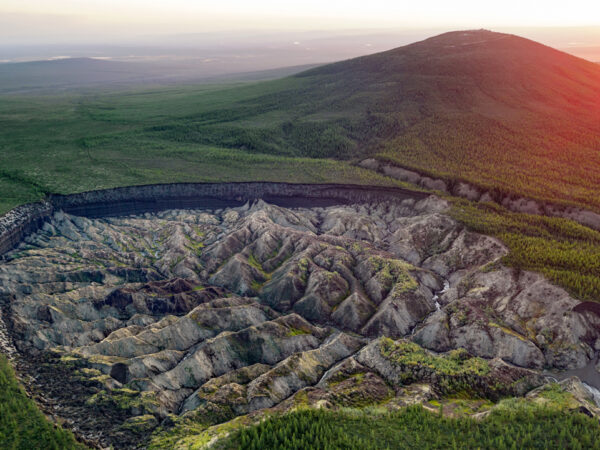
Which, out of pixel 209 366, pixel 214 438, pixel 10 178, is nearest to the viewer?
pixel 214 438

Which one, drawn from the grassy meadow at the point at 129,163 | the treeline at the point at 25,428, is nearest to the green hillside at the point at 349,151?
the grassy meadow at the point at 129,163

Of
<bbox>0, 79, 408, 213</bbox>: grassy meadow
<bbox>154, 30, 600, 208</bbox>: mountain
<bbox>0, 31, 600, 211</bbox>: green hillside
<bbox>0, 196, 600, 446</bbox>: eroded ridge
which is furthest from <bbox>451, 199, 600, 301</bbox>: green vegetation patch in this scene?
<bbox>0, 79, 408, 213</bbox>: grassy meadow

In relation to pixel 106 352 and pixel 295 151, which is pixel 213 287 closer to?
pixel 106 352

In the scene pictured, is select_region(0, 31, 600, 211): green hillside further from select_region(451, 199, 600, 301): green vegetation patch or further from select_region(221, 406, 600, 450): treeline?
select_region(221, 406, 600, 450): treeline

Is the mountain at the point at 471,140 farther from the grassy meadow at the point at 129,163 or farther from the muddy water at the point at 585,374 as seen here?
the muddy water at the point at 585,374

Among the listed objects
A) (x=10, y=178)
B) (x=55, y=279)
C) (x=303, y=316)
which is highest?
(x=10, y=178)

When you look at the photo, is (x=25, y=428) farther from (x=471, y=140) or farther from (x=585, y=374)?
(x=471, y=140)

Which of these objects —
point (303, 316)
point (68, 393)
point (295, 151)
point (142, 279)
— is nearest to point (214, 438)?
point (68, 393)
